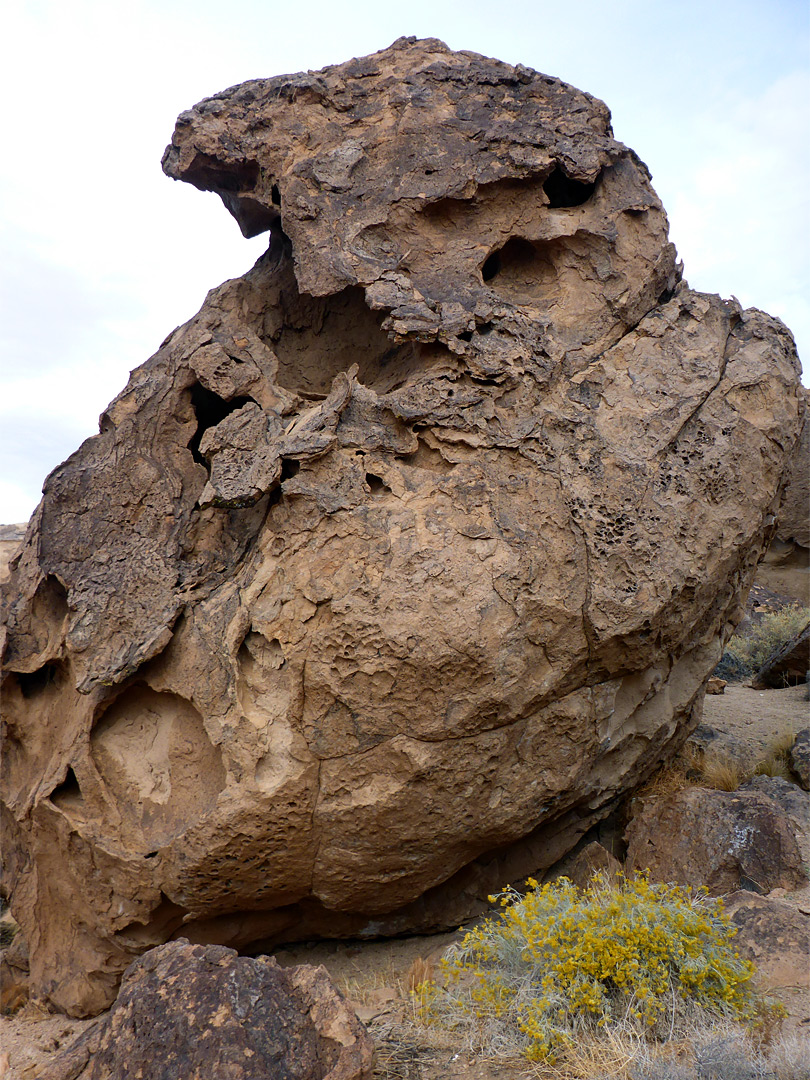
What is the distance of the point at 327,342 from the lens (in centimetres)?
581

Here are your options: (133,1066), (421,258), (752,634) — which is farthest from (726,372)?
(752,634)

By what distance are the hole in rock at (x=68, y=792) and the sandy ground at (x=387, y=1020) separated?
4.09ft

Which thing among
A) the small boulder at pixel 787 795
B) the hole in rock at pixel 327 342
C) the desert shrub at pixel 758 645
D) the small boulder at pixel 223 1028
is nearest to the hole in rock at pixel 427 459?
the hole in rock at pixel 327 342

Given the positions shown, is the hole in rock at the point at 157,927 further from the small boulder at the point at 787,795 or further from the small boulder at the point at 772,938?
the small boulder at the point at 787,795

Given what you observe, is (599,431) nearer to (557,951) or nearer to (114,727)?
(557,951)

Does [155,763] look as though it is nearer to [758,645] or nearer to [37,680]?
[37,680]

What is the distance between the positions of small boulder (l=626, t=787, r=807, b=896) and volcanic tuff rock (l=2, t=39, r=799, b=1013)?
355 mm

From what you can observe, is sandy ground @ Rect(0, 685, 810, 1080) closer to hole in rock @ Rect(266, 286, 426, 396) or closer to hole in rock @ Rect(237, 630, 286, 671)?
hole in rock @ Rect(237, 630, 286, 671)

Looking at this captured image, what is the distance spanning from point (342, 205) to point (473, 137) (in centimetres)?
91

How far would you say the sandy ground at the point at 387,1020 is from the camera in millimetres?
3572

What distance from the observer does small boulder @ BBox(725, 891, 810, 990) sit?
158 inches

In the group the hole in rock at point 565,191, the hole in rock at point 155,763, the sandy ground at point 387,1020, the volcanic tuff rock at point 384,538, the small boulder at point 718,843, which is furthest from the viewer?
the hole in rock at point 565,191

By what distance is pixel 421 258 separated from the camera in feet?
16.9

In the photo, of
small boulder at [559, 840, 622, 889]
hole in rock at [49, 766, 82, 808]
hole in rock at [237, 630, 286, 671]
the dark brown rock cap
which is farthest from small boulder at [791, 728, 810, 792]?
hole in rock at [49, 766, 82, 808]
